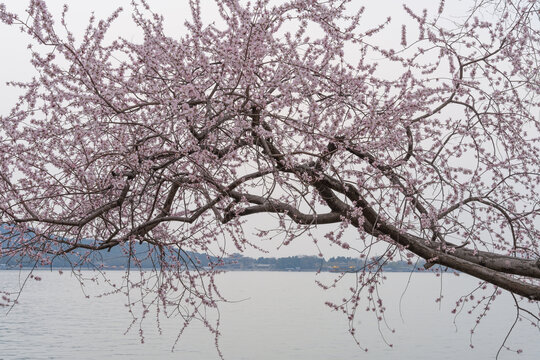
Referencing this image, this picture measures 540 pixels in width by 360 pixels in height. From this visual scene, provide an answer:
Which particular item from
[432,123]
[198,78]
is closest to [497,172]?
[432,123]

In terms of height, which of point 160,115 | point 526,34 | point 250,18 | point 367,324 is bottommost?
point 367,324

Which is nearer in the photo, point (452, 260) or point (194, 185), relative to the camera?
→ point (194, 185)

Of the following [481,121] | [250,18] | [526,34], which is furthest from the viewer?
[481,121]

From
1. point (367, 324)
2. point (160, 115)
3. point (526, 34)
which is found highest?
point (526, 34)

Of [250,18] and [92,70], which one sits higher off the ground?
[250,18]

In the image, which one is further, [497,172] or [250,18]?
[497,172]

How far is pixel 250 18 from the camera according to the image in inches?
224

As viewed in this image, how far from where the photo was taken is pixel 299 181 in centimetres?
603

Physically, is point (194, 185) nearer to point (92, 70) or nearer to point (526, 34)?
point (92, 70)

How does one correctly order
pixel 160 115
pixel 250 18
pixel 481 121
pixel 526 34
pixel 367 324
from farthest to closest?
pixel 367 324 → pixel 481 121 → pixel 526 34 → pixel 160 115 → pixel 250 18

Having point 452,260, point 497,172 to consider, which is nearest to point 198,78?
point 452,260

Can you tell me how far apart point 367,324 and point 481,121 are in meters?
42.2

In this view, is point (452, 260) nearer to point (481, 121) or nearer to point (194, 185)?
point (481, 121)

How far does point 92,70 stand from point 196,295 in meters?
2.71
